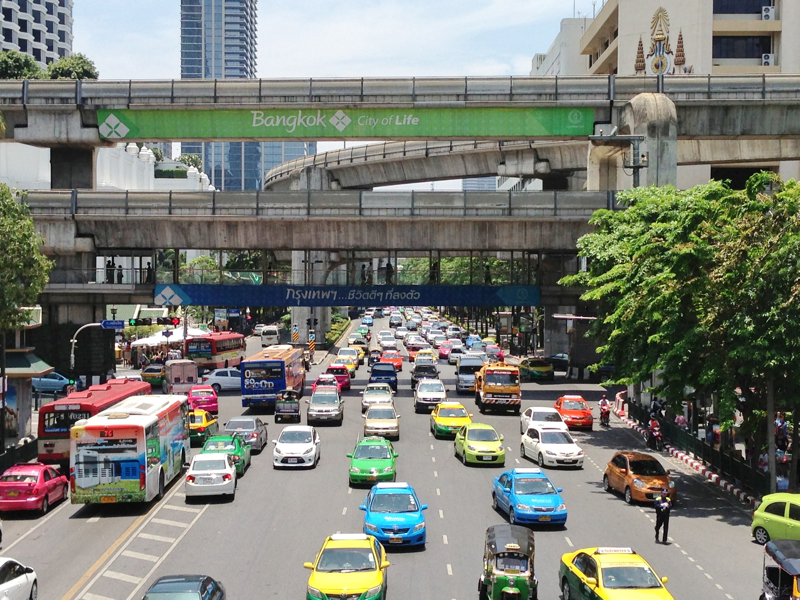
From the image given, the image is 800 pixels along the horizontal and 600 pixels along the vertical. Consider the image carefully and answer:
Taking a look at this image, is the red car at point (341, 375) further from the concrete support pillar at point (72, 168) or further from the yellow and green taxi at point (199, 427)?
the yellow and green taxi at point (199, 427)

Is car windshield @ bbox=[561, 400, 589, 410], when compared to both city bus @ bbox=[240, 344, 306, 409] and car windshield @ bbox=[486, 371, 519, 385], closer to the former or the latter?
car windshield @ bbox=[486, 371, 519, 385]

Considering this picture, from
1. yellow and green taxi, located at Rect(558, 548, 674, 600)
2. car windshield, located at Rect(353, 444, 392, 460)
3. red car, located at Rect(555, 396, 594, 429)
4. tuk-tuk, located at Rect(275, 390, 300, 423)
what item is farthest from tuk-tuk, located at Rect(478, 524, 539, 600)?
tuk-tuk, located at Rect(275, 390, 300, 423)

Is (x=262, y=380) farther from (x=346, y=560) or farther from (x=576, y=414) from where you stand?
(x=346, y=560)

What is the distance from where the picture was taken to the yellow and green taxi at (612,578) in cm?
1648

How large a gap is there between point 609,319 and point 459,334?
73.2 meters

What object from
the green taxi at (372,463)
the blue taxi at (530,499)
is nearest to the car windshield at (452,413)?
the green taxi at (372,463)

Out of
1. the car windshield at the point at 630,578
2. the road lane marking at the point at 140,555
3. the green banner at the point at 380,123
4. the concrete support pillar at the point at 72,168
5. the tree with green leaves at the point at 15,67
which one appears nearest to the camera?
the car windshield at the point at 630,578

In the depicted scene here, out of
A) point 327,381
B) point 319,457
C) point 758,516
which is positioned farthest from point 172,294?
point 758,516

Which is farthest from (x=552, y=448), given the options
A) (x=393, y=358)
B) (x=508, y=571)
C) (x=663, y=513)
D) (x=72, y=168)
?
(x=393, y=358)

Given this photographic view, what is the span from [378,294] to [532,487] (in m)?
30.8

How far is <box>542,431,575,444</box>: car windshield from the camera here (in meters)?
33.3

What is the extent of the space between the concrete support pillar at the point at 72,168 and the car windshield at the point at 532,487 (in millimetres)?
35393

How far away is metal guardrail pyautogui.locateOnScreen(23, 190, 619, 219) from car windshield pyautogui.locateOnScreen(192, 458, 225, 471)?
Result: 2434 centimetres

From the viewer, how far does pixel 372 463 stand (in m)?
29.6
